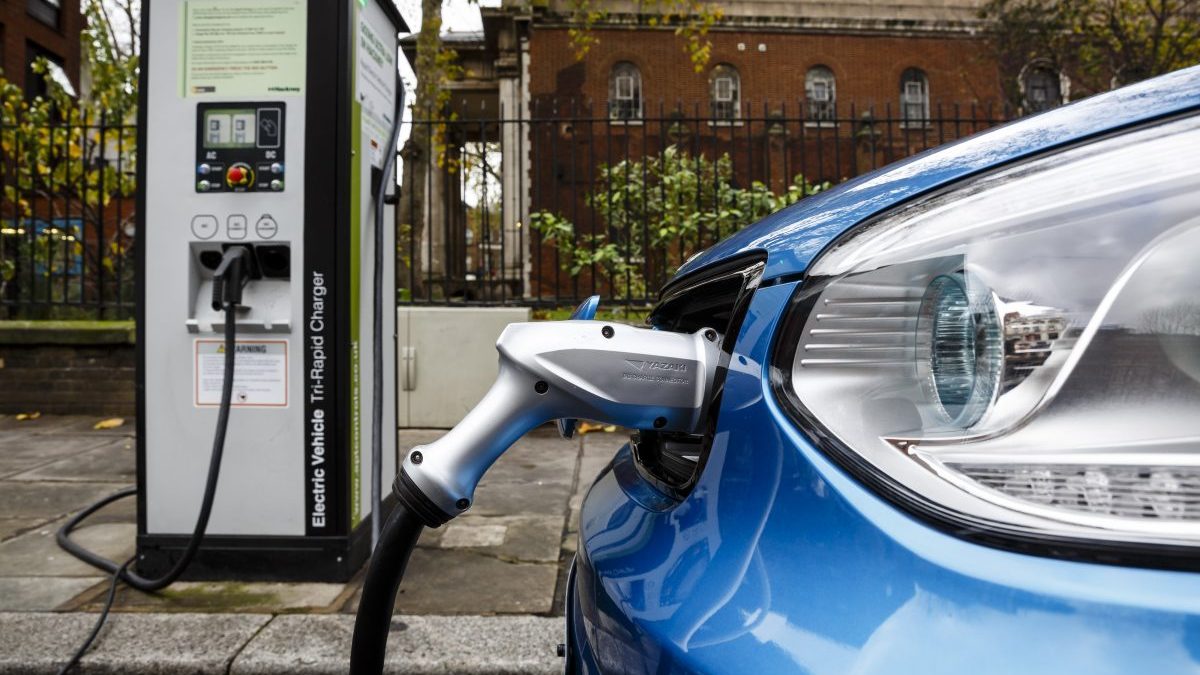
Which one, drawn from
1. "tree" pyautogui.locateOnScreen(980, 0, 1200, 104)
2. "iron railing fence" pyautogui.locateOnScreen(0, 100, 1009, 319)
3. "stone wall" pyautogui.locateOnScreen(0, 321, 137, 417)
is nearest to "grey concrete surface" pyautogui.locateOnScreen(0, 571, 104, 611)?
"iron railing fence" pyautogui.locateOnScreen(0, 100, 1009, 319)

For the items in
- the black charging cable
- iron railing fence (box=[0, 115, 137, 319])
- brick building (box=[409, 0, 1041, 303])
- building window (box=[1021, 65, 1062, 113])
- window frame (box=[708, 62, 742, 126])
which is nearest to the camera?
the black charging cable

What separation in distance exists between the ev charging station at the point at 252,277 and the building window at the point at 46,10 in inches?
914

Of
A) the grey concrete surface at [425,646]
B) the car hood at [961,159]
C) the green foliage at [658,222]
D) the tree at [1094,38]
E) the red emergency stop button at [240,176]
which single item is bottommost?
the grey concrete surface at [425,646]

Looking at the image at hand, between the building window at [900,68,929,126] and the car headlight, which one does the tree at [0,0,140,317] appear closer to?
the car headlight

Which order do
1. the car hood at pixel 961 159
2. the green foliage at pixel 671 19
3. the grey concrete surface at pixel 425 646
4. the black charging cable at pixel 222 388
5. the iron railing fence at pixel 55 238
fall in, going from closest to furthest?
the car hood at pixel 961 159, the grey concrete surface at pixel 425 646, the black charging cable at pixel 222 388, the iron railing fence at pixel 55 238, the green foliage at pixel 671 19

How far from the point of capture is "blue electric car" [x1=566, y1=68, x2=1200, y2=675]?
0.67 m

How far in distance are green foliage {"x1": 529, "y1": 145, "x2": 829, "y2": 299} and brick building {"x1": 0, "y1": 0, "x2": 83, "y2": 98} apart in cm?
1730

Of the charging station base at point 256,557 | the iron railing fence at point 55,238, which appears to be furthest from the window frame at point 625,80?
the charging station base at point 256,557

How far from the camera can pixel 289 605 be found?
272 centimetres

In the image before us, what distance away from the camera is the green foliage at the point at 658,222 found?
263 inches

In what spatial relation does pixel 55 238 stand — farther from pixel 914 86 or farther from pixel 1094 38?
pixel 914 86

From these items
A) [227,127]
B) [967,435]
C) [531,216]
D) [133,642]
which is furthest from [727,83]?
[967,435]

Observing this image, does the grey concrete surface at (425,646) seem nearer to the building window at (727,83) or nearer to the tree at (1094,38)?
the tree at (1094,38)

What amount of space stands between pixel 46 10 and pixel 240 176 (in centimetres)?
2436
